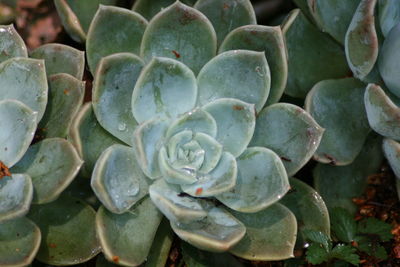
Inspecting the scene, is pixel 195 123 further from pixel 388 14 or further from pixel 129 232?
pixel 388 14

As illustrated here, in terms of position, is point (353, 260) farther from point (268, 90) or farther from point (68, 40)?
point (68, 40)

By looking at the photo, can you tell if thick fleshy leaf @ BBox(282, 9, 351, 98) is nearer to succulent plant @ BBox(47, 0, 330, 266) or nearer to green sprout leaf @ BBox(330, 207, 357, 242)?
succulent plant @ BBox(47, 0, 330, 266)

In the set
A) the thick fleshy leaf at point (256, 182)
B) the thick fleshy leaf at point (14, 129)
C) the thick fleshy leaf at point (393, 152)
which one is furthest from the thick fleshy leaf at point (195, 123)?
the thick fleshy leaf at point (393, 152)

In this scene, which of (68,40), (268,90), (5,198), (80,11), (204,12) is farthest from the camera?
(68,40)

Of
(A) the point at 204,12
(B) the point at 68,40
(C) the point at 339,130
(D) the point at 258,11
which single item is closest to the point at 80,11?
(B) the point at 68,40

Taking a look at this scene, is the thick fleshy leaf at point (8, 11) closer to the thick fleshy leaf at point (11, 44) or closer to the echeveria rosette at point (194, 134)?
the thick fleshy leaf at point (11, 44)

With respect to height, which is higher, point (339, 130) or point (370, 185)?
point (339, 130)

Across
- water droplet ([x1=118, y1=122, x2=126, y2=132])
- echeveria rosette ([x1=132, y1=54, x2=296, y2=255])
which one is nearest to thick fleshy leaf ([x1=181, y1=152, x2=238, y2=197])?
echeveria rosette ([x1=132, y1=54, x2=296, y2=255])
